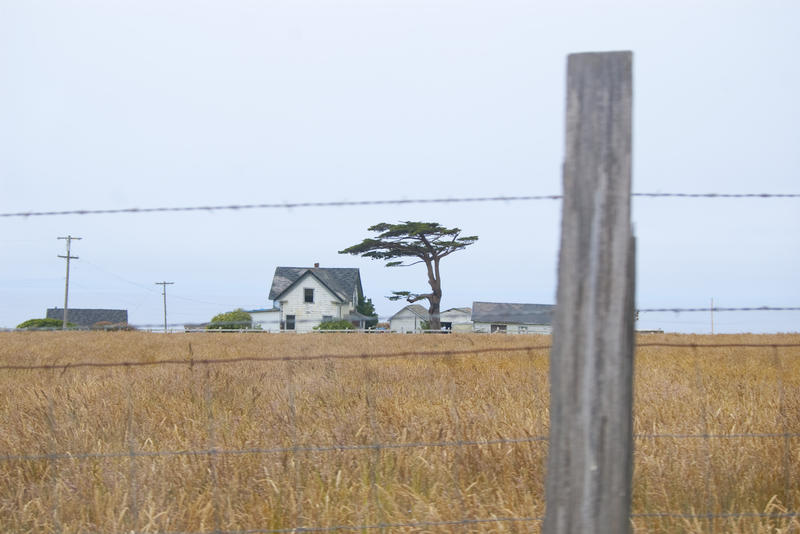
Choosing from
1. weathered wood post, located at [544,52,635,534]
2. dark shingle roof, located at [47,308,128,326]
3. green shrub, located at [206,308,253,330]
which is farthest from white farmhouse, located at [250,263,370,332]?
weathered wood post, located at [544,52,635,534]

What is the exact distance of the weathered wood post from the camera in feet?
6.14

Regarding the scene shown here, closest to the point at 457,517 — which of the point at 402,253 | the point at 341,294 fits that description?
the point at 402,253

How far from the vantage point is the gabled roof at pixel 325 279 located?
156ft

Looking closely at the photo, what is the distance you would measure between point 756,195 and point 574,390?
1.56 m

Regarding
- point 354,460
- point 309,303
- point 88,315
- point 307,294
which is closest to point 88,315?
point 88,315

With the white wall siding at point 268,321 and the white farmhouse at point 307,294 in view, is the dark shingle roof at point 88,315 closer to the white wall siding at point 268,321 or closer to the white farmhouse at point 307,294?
the white wall siding at point 268,321

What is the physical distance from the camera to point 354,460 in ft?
12.0

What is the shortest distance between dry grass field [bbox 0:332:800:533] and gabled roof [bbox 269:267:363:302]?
41937 millimetres

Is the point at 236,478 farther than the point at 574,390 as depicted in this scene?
Yes

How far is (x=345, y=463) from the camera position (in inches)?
140

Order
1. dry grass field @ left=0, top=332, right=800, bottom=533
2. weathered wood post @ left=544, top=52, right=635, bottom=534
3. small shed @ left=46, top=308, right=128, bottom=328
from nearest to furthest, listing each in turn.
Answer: weathered wood post @ left=544, top=52, right=635, bottom=534
dry grass field @ left=0, top=332, right=800, bottom=533
small shed @ left=46, top=308, right=128, bottom=328

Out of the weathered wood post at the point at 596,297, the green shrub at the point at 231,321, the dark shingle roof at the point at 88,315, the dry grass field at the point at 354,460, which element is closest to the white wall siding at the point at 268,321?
the green shrub at the point at 231,321

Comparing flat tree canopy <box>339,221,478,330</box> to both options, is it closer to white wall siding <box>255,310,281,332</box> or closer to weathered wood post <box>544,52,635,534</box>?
white wall siding <box>255,310,281,332</box>

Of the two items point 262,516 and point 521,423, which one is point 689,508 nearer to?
point 521,423
